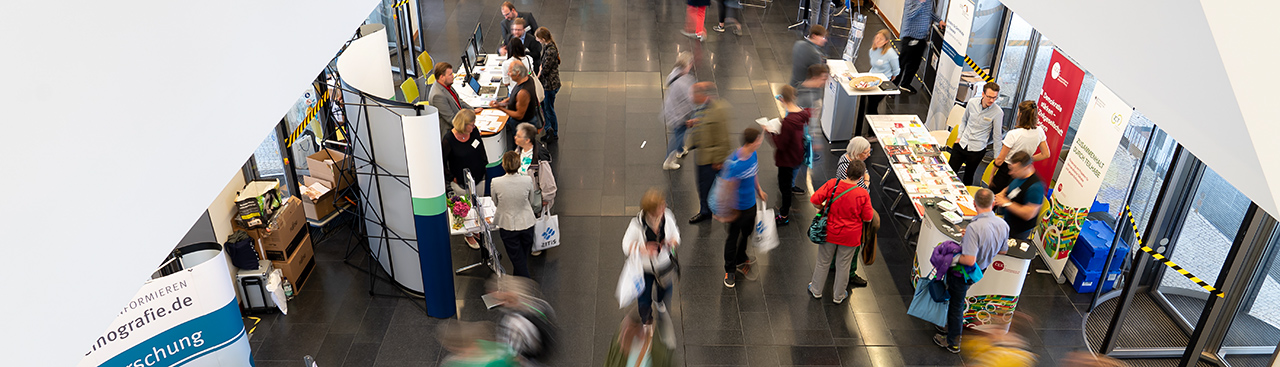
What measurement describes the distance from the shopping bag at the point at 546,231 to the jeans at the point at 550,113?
233 centimetres

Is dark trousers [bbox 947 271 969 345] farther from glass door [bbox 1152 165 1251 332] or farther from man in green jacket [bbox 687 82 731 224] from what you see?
man in green jacket [bbox 687 82 731 224]

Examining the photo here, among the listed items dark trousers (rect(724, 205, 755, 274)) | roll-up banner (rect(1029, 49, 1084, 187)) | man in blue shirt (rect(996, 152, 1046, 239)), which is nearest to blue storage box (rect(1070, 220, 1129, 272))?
man in blue shirt (rect(996, 152, 1046, 239))

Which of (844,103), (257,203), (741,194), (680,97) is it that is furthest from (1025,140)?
(257,203)

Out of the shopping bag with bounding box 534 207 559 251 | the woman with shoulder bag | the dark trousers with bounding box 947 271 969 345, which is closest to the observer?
the woman with shoulder bag

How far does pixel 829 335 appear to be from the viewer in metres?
6.20

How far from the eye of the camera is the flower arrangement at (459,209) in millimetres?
6906

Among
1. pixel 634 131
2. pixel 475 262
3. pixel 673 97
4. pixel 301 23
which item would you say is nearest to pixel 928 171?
pixel 673 97

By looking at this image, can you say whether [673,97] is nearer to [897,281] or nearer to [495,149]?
[495,149]

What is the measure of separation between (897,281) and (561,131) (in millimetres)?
4550

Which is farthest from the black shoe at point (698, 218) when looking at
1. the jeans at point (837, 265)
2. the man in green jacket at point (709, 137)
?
the jeans at point (837, 265)

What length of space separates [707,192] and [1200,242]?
13.1ft

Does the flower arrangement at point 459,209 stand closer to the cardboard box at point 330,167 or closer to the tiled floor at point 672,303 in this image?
the tiled floor at point 672,303

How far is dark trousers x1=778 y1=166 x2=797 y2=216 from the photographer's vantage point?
24.8 feet

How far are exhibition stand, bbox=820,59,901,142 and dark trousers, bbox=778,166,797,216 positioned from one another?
1.80m
